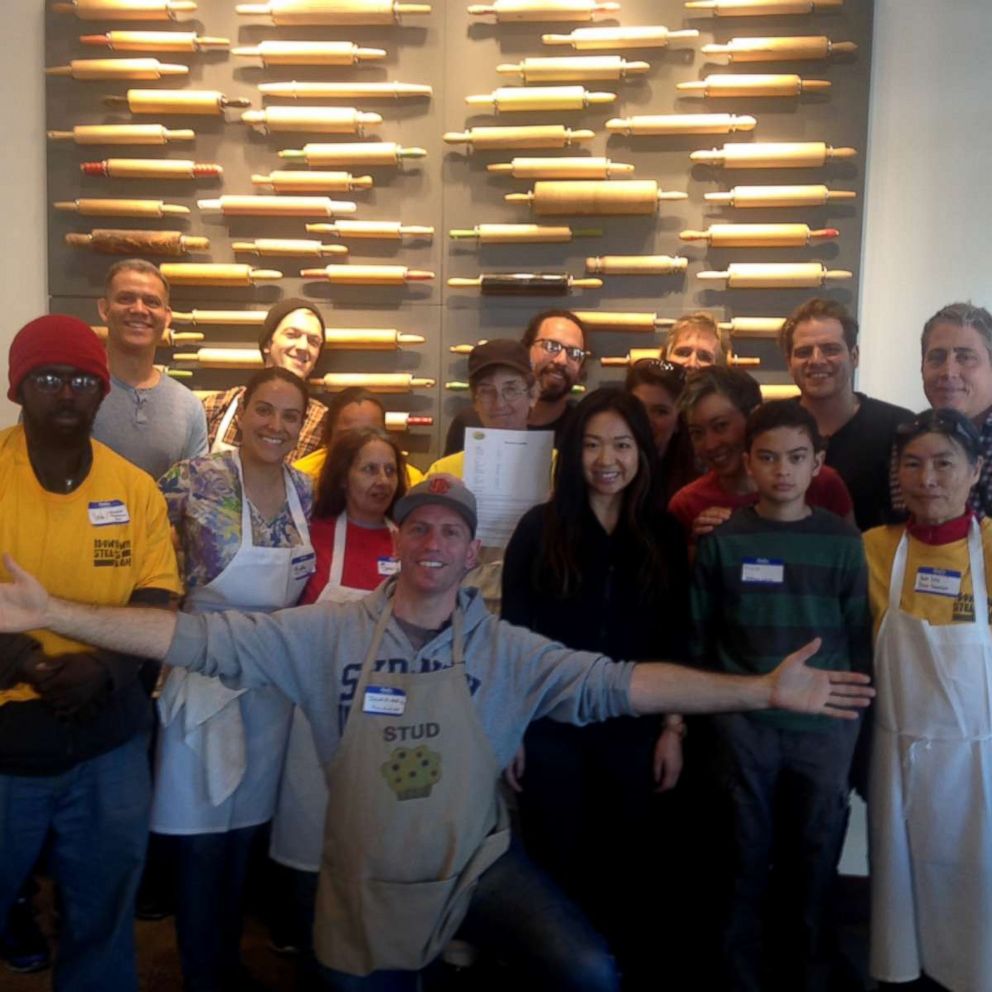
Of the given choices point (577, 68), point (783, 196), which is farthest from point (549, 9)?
point (783, 196)

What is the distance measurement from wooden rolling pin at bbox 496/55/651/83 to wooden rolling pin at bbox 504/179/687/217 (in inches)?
14.6

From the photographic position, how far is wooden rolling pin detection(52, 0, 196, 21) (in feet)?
11.4

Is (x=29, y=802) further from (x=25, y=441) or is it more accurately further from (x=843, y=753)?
(x=843, y=753)

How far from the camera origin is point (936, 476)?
6.89ft

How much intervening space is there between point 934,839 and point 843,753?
29cm

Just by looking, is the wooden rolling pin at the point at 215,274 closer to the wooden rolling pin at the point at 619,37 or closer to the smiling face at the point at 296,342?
the smiling face at the point at 296,342

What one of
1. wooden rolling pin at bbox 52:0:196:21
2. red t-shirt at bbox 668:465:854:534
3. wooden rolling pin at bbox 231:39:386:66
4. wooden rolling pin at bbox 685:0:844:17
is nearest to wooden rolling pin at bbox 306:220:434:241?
wooden rolling pin at bbox 231:39:386:66

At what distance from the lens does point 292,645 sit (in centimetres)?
187

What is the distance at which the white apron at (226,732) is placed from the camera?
85.4 inches

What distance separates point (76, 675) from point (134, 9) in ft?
9.17

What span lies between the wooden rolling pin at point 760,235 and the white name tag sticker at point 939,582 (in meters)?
1.58

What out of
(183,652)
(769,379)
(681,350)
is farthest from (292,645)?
(769,379)

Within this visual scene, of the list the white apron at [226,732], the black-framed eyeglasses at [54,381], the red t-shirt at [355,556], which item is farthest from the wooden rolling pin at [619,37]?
the black-framed eyeglasses at [54,381]

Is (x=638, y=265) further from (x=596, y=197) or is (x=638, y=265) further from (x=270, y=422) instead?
Answer: (x=270, y=422)
